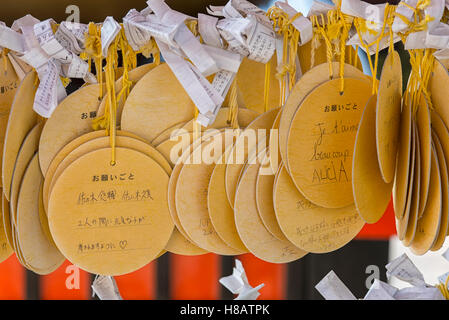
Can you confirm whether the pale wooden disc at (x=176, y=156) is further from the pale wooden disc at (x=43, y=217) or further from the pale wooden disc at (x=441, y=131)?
the pale wooden disc at (x=441, y=131)

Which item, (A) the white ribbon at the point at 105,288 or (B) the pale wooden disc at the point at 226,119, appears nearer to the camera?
(B) the pale wooden disc at the point at 226,119

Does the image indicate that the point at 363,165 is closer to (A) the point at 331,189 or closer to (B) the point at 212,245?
(A) the point at 331,189

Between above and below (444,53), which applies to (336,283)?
below

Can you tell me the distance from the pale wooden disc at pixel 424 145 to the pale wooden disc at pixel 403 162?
2 cm

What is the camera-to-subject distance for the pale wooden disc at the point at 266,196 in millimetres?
798

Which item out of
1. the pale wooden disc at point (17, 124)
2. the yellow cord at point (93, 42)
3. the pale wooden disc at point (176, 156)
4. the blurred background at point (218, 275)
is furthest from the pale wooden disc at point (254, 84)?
the blurred background at point (218, 275)

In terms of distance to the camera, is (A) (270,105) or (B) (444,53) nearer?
(B) (444,53)

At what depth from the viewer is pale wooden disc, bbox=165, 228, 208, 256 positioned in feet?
2.86

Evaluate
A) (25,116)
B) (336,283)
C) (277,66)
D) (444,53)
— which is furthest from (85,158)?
(444,53)

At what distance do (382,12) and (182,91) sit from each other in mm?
366

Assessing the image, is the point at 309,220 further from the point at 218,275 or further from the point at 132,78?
the point at 218,275

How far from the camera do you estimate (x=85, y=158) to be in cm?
78

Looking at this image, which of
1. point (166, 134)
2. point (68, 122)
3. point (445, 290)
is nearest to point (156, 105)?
point (166, 134)
